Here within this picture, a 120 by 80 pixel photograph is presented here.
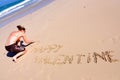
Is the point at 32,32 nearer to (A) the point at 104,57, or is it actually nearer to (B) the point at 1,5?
(A) the point at 104,57

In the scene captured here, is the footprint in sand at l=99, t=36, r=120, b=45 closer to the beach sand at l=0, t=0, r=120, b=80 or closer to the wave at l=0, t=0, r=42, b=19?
the beach sand at l=0, t=0, r=120, b=80

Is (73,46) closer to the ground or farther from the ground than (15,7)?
closer to the ground

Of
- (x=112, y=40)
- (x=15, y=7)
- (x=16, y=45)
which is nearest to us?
(x=112, y=40)

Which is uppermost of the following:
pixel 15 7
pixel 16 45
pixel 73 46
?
pixel 15 7

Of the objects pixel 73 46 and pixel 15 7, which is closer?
pixel 73 46

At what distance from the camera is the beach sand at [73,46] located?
4547 mm

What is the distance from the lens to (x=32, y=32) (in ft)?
22.3

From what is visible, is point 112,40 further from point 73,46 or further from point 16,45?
point 16,45

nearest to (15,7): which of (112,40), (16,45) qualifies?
(16,45)

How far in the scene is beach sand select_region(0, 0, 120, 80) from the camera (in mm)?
4547

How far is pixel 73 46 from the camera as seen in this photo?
537 centimetres

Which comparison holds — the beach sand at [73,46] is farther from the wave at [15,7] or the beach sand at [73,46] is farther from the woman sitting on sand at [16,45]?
the wave at [15,7]

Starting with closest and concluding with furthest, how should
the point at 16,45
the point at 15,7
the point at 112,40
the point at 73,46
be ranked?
1. the point at 112,40
2. the point at 73,46
3. the point at 16,45
4. the point at 15,7

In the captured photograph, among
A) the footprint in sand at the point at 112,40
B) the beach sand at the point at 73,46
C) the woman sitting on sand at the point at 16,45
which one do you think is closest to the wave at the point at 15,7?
the beach sand at the point at 73,46
